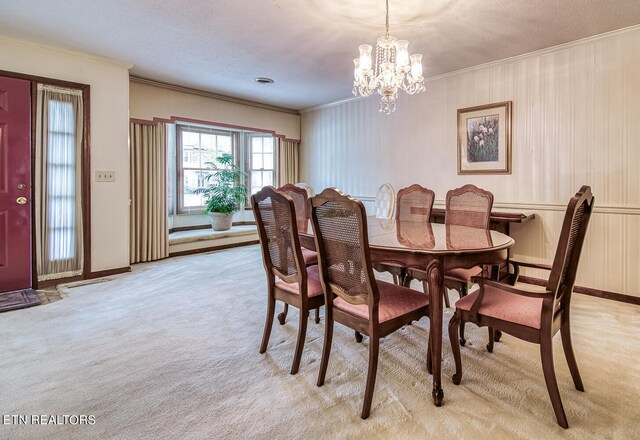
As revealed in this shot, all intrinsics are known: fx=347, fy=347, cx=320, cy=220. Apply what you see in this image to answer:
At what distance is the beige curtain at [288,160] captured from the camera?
634 centimetres

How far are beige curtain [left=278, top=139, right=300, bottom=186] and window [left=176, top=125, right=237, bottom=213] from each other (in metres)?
1.06

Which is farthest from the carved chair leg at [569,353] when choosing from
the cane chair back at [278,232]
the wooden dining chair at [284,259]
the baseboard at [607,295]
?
the baseboard at [607,295]

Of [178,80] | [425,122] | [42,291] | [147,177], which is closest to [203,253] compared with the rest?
[147,177]

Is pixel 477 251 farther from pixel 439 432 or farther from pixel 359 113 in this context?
pixel 359 113

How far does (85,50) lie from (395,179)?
3977 mm

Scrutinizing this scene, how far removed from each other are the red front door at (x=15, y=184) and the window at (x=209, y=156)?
97.5 inches

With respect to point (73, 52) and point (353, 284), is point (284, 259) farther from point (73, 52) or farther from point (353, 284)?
point (73, 52)

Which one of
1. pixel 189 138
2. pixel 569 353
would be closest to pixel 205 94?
pixel 189 138

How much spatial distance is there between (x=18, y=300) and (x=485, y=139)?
4993 mm

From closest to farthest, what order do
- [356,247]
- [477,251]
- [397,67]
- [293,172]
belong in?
1. [356,247]
2. [477,251]
3. [397,67]
4. [293,172]

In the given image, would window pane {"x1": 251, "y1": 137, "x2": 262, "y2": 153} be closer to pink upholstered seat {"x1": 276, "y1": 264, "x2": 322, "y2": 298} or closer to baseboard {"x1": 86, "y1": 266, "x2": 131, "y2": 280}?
baseboard {"x1": 86, "y1": 266, "x2": 131, "y2": 280}

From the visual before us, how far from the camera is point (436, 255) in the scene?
1.70m

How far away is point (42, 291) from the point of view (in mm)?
3443

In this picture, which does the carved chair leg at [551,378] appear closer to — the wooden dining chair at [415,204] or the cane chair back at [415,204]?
the wooden dining chair at [415,204]
